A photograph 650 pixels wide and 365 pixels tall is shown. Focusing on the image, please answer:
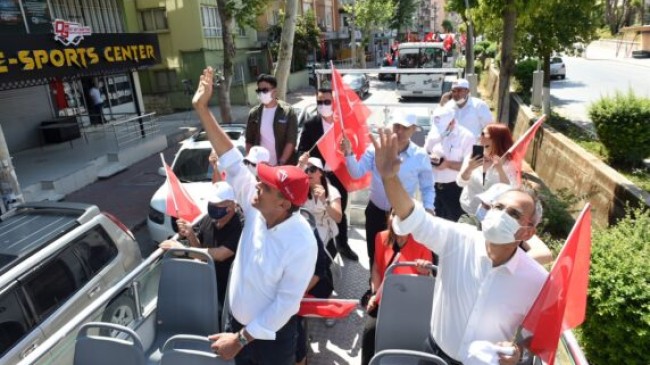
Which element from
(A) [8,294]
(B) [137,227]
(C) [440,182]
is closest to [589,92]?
(C) [440,182]

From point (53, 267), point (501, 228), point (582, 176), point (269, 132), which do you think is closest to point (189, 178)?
point (269, 132)

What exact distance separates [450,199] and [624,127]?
13.1ft

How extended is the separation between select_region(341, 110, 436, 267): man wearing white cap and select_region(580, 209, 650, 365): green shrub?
1.37 metres

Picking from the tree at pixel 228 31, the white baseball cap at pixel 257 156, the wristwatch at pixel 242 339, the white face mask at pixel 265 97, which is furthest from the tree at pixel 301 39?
the wristwatch at pixel 242 339

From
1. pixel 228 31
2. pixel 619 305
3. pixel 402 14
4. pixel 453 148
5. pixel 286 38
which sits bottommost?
pixel 619 305

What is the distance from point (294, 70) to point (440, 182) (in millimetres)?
28276

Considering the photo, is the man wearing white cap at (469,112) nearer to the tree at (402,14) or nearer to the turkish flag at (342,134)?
the turkish flag at (342,134)

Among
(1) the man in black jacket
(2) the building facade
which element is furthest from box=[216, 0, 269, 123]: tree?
(1) the man in black jacket

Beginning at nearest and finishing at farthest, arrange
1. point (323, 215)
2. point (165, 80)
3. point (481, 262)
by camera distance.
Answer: point (481, 262)
point (323, 215)
point (165, 80)

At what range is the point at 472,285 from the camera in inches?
88.3

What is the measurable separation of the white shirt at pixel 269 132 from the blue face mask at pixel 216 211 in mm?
1711

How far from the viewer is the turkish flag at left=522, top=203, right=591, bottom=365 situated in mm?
2037

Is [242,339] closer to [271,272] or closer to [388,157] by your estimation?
[271,272]

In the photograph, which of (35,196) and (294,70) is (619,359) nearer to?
(35,196)
